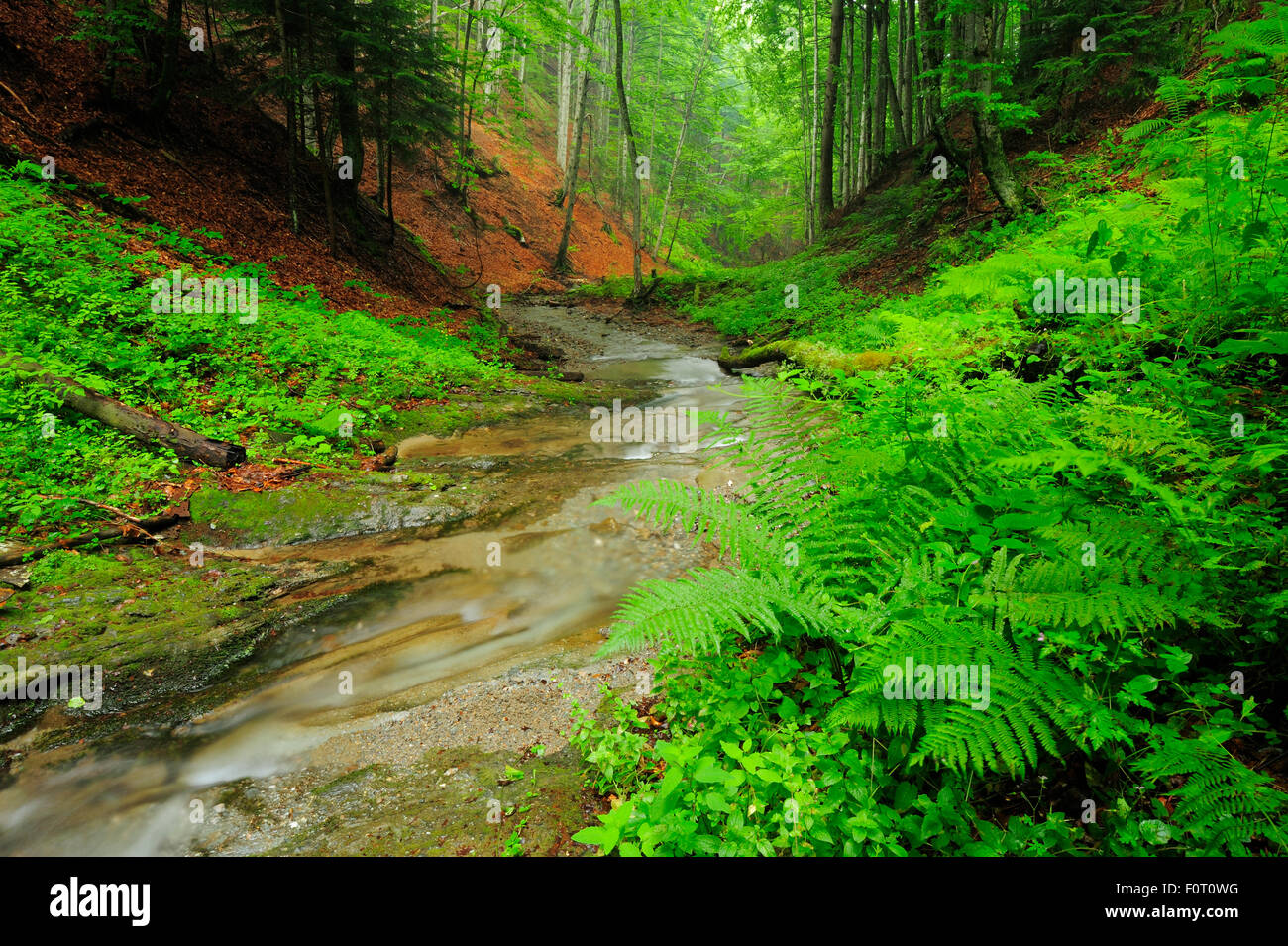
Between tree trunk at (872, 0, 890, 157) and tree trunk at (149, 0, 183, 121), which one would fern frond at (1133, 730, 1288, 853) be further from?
tree trunk at (872, 0, 890, 157)

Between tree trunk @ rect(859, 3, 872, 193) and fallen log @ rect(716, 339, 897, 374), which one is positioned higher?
tree trunk @ rect(859, 3, 872, 193)

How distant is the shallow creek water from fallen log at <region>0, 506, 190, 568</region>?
3.75 ft

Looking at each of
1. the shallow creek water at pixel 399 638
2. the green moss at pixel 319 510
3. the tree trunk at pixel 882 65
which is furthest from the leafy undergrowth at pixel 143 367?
the tree trunk at pixel 882 65

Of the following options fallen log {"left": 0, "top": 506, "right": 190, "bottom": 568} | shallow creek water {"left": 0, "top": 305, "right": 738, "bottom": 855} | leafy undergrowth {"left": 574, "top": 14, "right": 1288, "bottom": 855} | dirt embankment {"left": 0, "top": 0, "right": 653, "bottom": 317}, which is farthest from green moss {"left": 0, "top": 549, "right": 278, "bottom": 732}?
dirt embankment {"left": 0, "top": 0, "right": 653, "bottom": 317}

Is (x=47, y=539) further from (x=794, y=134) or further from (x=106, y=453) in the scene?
(x=794, y=134)

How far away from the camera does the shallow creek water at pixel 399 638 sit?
2.84 metres

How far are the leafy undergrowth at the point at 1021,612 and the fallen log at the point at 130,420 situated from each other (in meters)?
5.40

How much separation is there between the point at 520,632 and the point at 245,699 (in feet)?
5.80

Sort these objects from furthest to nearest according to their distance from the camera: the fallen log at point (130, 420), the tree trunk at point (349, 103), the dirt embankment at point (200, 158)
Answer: the tree trunk at point (349, 103)
the dirt embankment at point (200, 158)
the fallen log at point (130, 420)

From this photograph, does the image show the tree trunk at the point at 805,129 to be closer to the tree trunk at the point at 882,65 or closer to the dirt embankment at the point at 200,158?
the tree trunk at the point at 882,65

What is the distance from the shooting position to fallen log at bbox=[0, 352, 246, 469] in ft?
18.6

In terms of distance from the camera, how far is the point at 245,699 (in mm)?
3588
